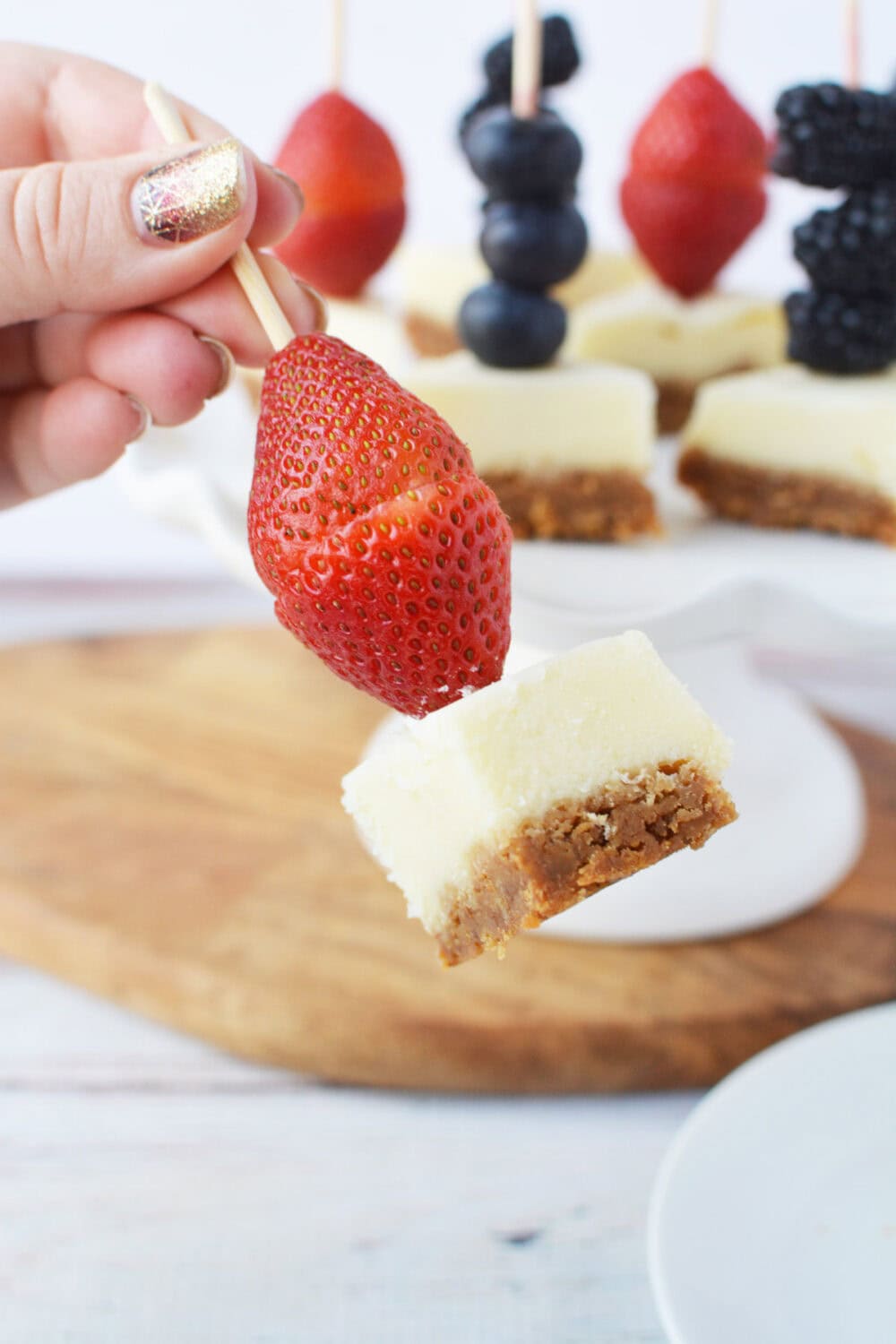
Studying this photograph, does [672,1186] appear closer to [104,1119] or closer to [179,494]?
[104,1119]

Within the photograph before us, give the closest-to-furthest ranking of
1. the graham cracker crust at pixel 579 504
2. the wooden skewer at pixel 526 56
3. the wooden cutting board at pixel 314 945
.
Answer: the wooden skewer at pixel 526 56 < the wooden cutting board at pixel 314 945 < the graham cracker crust at pixel 579 504

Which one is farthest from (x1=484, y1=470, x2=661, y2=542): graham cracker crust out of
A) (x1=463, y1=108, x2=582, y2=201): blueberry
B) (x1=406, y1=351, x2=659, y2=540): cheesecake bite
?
(x1=463, y1=108, x2=582, y2=201): blueberry

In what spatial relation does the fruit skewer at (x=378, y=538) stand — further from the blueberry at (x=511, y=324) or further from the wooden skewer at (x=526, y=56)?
the blueberry at (x=511, y=324)

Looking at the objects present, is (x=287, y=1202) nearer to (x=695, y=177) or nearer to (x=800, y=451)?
(x=800, y=451)

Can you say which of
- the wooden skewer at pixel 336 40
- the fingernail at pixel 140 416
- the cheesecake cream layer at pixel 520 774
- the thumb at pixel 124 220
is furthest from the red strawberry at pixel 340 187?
the cheesecake cream layer at pixel 520 774

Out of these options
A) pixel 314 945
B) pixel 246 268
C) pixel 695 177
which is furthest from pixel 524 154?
pixel 314 945
